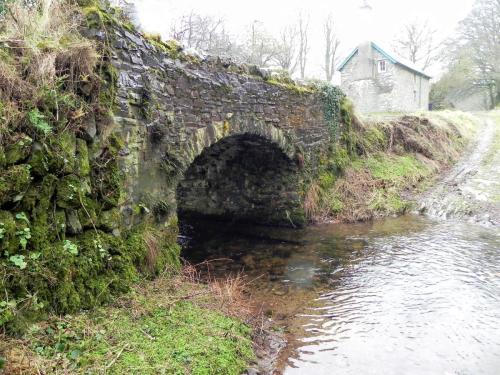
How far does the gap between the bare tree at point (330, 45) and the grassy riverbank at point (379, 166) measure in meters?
19.7

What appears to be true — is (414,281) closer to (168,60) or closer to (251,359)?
(251,359)

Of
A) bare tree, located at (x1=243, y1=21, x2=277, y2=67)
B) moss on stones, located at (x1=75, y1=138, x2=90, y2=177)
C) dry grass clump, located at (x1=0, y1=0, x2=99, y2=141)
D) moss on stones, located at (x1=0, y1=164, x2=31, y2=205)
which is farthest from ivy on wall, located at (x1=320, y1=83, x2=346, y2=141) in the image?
bare tree, located at (x1=243, y1=21, x2=277, y2=67)

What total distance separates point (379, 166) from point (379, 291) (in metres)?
6.88

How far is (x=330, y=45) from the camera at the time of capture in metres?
34.2

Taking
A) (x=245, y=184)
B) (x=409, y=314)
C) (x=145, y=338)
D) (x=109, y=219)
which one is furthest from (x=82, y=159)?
(x=245, y=184)

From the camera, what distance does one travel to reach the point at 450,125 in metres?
17.0

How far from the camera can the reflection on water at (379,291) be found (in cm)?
422

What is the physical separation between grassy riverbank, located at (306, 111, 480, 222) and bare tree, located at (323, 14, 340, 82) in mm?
19711

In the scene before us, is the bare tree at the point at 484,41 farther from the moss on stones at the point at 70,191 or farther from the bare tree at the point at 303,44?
the moss on stones at the point at 70,191

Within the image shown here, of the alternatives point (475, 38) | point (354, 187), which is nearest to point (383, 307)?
point (354, 187)

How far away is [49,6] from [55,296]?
9.26 feet

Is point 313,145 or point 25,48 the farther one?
point 313,145

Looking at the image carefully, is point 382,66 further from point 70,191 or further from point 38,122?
point 38,122

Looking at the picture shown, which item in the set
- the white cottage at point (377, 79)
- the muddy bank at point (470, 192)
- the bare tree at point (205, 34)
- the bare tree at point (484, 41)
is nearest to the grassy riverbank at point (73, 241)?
the muddy bank at point (470, 192)
